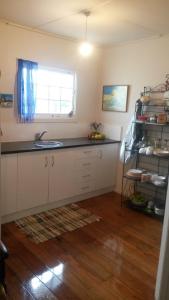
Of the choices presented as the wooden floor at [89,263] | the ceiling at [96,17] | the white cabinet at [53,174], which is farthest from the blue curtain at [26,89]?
the wooden floor at [89,263]

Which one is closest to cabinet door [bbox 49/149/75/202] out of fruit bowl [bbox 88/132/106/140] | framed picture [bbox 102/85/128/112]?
fruit bowl [bbox 88/132/106/140]

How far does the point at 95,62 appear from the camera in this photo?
163 inches

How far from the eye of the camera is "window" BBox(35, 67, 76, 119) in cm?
361

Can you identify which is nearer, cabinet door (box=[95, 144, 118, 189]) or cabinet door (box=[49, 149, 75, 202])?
cabinet door (box=[49, 149, 75, 202])

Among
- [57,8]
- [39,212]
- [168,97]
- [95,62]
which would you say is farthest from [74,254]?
[95,62]

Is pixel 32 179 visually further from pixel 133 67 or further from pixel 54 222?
pixel 133 67

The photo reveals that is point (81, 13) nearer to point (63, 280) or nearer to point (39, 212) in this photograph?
point (39, 212)

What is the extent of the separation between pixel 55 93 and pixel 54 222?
1941 mm

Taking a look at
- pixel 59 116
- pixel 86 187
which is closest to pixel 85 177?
pixel 86 187

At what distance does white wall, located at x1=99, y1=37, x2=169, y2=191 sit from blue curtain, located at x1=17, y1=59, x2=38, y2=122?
4.26 feet

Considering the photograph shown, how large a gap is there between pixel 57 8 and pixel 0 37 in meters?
0.91

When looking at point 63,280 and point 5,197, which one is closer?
point 63,280

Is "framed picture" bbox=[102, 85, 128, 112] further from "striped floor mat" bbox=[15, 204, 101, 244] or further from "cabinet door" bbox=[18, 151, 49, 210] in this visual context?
"striped floor mat" bbox=[15, 204, 101, 244]

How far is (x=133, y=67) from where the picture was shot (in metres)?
3.71
